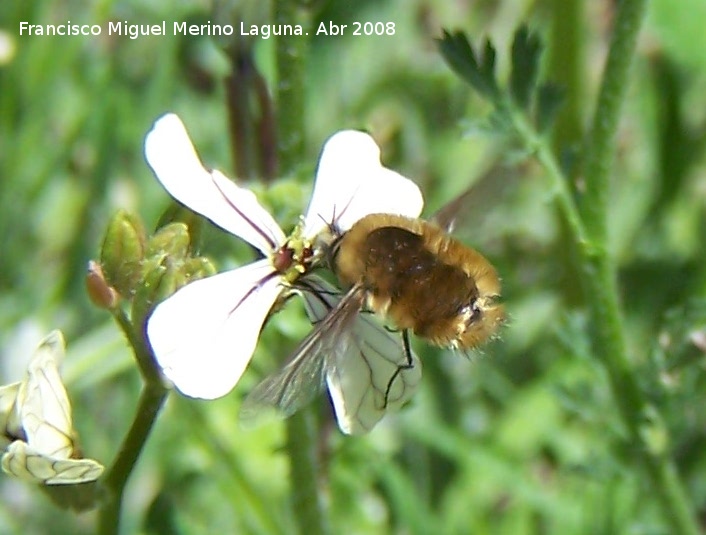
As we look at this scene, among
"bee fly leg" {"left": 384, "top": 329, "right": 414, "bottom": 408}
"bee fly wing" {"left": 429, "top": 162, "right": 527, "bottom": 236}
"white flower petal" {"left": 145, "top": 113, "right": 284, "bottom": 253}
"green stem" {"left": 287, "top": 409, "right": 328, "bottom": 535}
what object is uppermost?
"white flower petal" {"left": 145, "top": 113, "right": 284, "bottom": 253}

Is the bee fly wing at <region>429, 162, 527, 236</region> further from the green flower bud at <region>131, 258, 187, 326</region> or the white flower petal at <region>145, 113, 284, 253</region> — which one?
the green flower bud at <region>131, 258, 187, 326</region>

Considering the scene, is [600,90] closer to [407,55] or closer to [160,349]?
[160,349]

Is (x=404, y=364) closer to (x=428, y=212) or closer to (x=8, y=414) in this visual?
(x=8, y=414)

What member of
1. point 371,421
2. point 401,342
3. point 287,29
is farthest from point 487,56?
point 371,421

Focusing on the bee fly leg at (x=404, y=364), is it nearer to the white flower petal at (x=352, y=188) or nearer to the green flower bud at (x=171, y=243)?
the white flower petal at (x=352, y=188)

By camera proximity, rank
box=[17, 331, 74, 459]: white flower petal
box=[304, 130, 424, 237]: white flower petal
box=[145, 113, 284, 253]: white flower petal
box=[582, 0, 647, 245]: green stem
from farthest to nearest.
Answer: box=[582, 0, 647, 245]: green stem → box=[304, 130, 424, 237]: white flower petal → box=[145, 113, 284, 253]: white flower petal → box=[17, 331, 74, 459]: white flower petal

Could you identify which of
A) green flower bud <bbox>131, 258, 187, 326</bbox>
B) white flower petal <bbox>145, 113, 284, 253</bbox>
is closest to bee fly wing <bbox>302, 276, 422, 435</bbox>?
white flower petal <bbox>145, 113, 284, 253</bbox>
